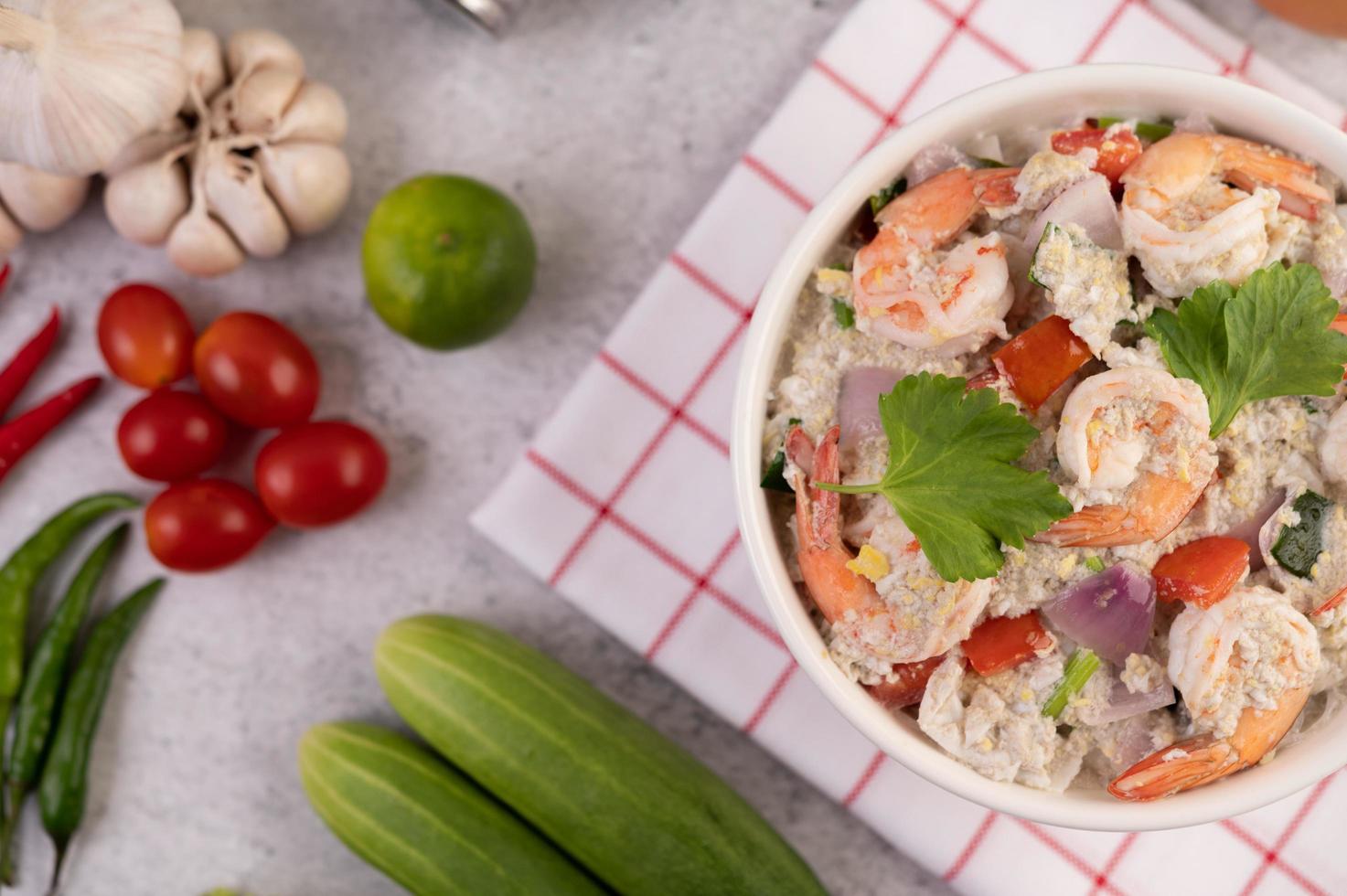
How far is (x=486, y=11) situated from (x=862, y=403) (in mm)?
1177

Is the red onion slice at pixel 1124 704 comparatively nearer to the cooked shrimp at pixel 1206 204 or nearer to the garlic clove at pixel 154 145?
the cooked shrimp at pixel 1206 204

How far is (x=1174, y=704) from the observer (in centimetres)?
132

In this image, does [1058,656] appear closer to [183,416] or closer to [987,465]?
[987,465]

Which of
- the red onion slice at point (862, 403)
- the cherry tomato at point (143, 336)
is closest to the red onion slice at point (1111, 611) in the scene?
the red onion slice at point (862, 403)

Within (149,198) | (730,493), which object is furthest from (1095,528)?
(149,198)

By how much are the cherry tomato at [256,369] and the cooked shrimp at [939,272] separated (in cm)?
116

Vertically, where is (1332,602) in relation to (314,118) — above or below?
above

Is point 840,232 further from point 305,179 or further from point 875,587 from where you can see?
point 305,179

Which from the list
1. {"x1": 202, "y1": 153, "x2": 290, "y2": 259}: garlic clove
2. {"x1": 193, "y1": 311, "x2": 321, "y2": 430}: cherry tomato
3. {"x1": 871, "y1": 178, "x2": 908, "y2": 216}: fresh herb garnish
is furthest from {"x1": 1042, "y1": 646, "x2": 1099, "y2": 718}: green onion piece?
{"x1": 202, "y1": 153, "x2": 290, "y2": 259}: garlic clove

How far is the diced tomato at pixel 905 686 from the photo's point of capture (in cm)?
137

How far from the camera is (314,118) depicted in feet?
6.73

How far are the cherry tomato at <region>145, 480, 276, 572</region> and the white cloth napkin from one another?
48cm

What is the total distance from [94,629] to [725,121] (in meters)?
1.53

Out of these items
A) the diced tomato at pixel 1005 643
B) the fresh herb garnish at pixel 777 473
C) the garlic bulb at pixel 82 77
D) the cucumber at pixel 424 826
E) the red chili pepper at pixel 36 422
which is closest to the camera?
the diced tomato at pixel 1005 643
